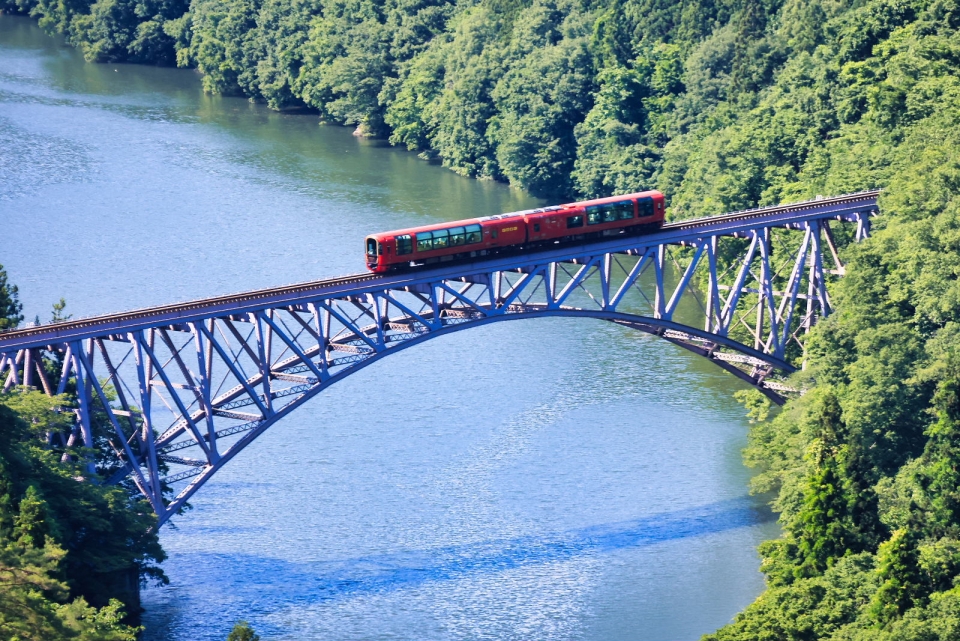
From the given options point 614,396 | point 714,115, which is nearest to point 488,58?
point 714,115

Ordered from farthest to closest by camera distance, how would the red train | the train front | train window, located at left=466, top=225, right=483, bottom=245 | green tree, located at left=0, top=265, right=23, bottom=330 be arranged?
train window, located at left=466, top=225, right=483, bottom=245, the red train, the train front, green tree, located at left=0, top=265, right=23, bottom=330

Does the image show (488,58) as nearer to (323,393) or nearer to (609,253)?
(323,393)

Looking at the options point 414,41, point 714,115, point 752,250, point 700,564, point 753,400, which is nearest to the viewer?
point 700,564

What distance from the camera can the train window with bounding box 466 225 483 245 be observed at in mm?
79875

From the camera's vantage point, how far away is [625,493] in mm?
86125

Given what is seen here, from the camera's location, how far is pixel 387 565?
7862 cm

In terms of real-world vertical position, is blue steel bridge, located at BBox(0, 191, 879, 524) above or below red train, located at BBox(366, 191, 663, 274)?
below

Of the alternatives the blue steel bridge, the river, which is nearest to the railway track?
the blue steel bridge

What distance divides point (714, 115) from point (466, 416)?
133 feet

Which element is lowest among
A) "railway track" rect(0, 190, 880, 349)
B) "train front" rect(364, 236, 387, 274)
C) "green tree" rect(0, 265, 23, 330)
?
"green tree" rect(0, 265, 23, 330)

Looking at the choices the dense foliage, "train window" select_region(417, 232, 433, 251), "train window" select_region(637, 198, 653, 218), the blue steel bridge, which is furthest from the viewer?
"train window" select_region(637, 198, 653, 218)

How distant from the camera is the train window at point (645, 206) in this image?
278 ft

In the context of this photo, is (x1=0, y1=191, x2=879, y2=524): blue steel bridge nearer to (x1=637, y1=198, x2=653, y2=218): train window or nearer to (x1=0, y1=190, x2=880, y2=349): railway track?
(x1=0, y1=190, x2=880, y2=349): railway track

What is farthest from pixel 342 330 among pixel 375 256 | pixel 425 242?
pixel 425 242
